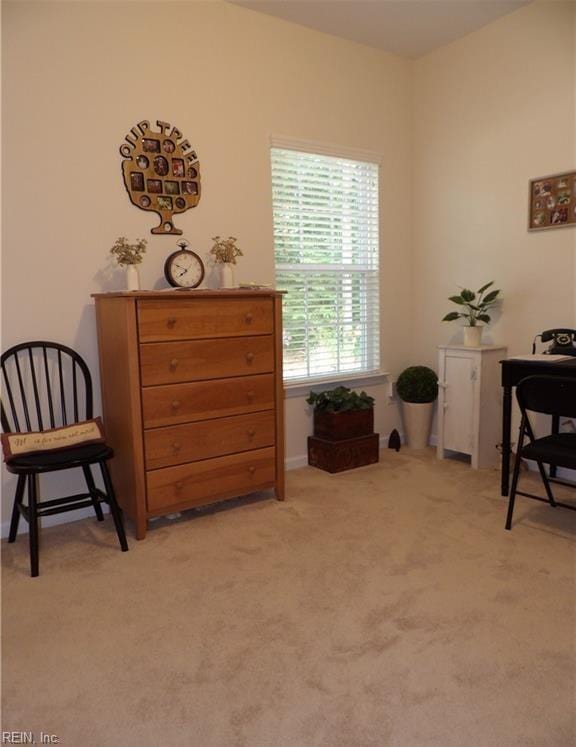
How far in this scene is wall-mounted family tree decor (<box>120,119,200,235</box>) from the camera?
3.01 metres

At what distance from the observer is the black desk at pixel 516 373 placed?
285 centimetres

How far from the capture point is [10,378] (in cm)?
277

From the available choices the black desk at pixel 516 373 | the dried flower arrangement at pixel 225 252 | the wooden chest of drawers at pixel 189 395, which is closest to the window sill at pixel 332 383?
the wooden chest of drawers at pixel 189 395

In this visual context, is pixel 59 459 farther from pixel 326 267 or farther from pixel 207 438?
pixel 326 267

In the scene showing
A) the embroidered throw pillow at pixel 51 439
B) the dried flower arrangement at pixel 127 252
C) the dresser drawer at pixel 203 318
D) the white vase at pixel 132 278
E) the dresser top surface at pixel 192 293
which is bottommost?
the embroidered throw pillow at pixel 51 439

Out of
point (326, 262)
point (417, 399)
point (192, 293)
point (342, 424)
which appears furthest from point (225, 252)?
point (417, 399)

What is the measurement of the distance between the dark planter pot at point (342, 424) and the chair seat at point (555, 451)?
129 centimetres

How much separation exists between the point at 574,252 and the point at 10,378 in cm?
321

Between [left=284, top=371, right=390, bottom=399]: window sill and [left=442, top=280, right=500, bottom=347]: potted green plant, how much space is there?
0.68 metres

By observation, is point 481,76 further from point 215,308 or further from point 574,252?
point 215,308

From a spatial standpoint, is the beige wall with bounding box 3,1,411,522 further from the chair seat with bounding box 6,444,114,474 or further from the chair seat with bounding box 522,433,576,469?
the chair seat with bounding box 522,433,576,469

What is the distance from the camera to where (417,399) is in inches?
160

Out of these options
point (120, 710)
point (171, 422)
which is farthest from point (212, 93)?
point (120, 710)

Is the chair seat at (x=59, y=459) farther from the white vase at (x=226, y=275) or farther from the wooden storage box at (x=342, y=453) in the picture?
the wooden storage box at (x=342, y=453)
